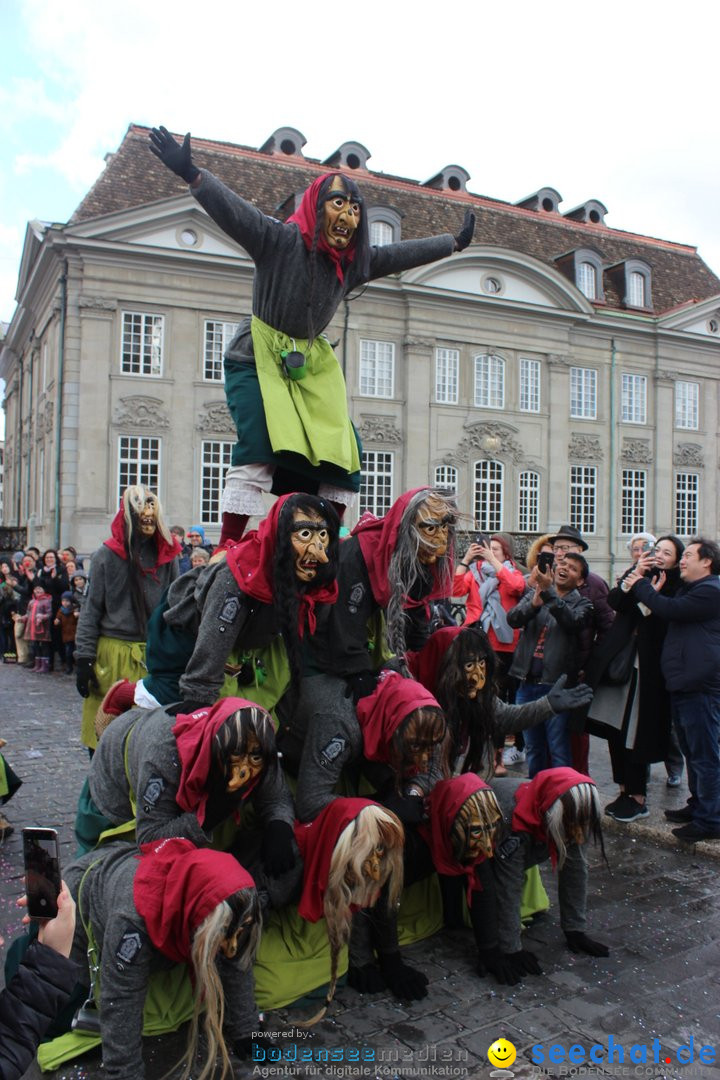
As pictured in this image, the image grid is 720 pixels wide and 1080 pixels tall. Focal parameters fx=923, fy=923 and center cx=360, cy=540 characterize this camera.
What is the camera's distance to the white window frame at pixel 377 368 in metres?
31.5

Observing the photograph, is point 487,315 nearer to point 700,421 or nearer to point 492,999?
point 700,421

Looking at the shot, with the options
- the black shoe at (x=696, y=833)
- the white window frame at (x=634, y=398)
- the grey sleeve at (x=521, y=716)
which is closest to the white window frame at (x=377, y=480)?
the white window frame at (x=634, y=398)

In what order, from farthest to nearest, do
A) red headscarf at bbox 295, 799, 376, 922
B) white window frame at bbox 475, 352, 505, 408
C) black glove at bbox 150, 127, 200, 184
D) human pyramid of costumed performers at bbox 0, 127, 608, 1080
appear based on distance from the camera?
white window frame at bbox 475, 352, 505, 408 < black glove at bbox 150, 127, 200, 184 < red headscarf at bbox 295, 799, 376, 922 < human pyramid of costumed performers at bbox 0, 127, 608, 1080

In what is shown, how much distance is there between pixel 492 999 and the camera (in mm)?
3791

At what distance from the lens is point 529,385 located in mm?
34500

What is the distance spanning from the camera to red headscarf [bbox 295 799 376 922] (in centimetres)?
363

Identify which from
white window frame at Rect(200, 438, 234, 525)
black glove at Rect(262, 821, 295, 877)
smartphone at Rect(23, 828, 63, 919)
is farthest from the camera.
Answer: white window frame at Rect(200, 438, 234, 525)

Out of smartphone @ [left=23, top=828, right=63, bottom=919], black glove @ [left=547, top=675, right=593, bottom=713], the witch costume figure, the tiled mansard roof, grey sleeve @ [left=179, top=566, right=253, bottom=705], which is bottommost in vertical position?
smartphone @ [left=23, top=828, right=63, bottom=919]

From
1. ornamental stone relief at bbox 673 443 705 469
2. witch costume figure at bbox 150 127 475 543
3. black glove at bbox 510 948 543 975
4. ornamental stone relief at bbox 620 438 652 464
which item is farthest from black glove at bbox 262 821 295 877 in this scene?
ornamental stone relief at bbox 673 443 705 469

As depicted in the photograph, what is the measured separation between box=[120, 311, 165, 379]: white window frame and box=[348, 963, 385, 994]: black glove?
2607cm

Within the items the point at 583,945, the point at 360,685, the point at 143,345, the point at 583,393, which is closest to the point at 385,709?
the point at 360,685

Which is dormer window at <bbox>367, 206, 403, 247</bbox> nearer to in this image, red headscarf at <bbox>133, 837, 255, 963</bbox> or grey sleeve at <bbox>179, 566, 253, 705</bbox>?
grey sleeve at <bbox>179, 566, 253, 705</bbox>

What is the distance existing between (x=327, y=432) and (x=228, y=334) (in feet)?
84.4

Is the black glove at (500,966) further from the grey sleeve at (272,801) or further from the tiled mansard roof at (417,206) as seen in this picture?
the tiled mansard roof at (417,206)
